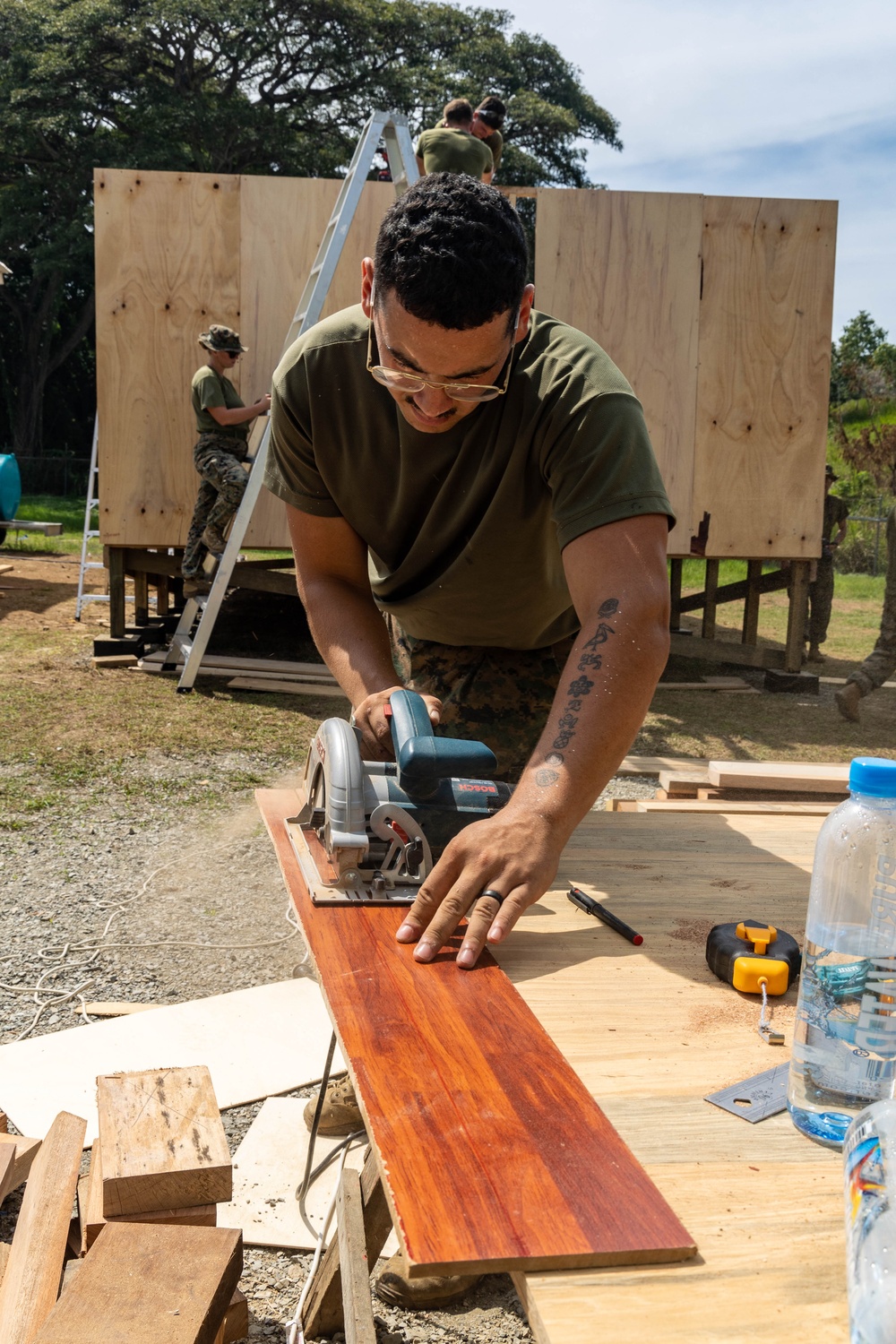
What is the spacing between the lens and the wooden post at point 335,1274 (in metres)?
1.95

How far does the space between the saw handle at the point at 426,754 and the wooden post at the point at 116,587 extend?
21.8 feet

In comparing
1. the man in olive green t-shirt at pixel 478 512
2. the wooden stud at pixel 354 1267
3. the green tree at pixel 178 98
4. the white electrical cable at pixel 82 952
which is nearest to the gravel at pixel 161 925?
the white electrical cable at pixel 82 952

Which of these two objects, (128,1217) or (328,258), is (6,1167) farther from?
(328,258)

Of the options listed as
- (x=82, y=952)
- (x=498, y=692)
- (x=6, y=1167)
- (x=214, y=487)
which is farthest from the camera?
(x=214, y=487)

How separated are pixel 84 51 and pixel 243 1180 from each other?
81.8 feet

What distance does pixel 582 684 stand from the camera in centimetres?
195

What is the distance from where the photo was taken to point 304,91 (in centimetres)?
2378

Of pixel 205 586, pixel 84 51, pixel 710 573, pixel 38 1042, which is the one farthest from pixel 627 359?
pixel 84 51

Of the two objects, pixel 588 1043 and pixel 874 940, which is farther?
pixel 588 1043

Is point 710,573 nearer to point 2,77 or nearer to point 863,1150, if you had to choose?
point 863,1150

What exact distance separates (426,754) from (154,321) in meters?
6.83

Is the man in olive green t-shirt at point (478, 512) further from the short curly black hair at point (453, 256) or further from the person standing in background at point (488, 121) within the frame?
the person standing in background at point (488, 121)

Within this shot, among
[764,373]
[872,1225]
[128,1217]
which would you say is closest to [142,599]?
[764,373]

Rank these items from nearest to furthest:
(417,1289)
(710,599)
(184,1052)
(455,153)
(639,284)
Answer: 1. (417,1289)
2. (184,1052)
3. (455,153)
4. (639,284)
5. (710,599)
